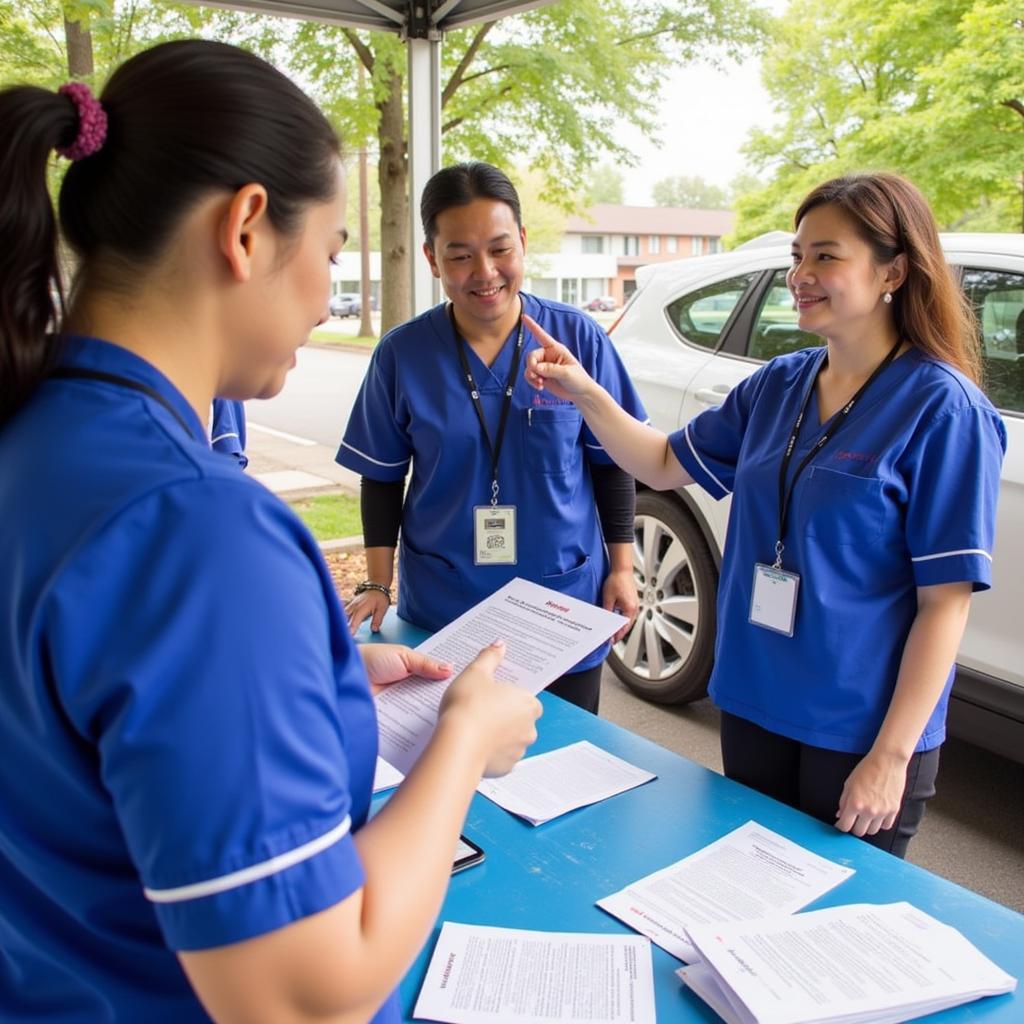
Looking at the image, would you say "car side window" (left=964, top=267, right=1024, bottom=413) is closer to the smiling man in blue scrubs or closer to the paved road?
the smiling man in blue scrubs

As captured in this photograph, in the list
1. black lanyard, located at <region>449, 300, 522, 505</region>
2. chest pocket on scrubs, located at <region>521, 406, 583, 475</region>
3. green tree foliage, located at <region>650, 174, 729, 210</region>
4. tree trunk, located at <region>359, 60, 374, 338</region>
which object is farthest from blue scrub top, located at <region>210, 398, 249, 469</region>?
green tree foliage, located at <region>650, 174, 729, 210</region>

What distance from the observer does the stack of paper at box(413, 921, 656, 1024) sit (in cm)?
106

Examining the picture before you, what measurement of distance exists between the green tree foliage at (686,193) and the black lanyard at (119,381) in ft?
142

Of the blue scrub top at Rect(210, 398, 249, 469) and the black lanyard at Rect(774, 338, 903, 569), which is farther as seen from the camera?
the blue scrub top at Rect(210, 398, 249, 469)

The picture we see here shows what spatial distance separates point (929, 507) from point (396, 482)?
1.19 m

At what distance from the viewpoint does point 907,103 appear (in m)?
9.01

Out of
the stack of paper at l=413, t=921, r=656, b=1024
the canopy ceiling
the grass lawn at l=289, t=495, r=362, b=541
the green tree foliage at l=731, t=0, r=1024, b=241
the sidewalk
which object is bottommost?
the grass lawn at l=289, t=495, r=362, b=541

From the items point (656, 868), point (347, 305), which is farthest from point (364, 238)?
point (656, 868)

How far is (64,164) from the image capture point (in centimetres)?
76

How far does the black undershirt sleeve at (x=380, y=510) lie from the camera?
2258mm

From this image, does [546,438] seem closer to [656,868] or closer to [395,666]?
[395,666]

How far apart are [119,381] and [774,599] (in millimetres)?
1320

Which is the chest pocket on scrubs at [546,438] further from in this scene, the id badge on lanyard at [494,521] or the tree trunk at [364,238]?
the tree trunk at [364,238]

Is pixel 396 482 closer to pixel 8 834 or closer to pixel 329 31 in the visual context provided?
pixel 8 834
